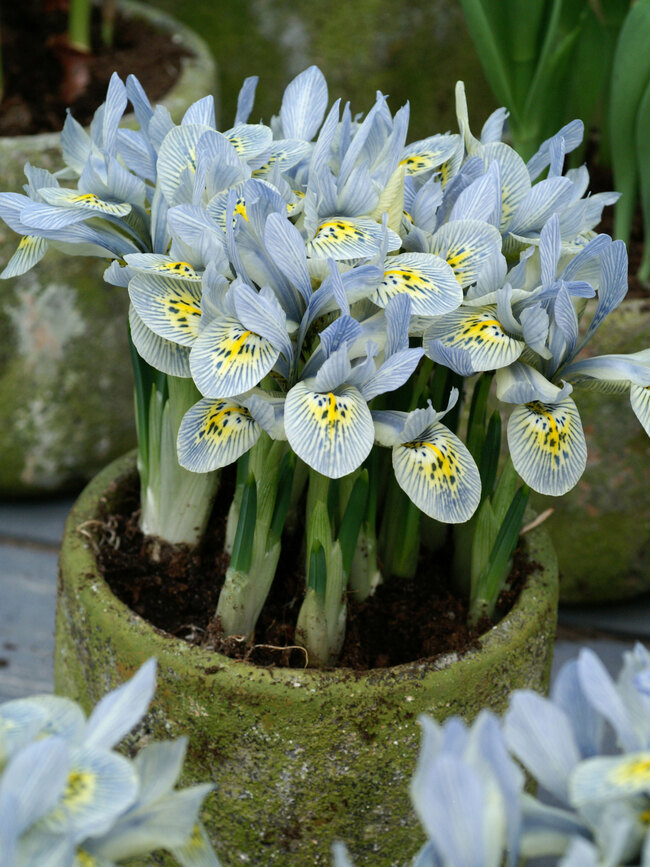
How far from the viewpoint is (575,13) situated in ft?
3.56

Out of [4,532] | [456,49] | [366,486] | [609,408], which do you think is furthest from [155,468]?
[456,49]

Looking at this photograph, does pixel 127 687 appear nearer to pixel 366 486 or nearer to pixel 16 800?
pixel 16 800

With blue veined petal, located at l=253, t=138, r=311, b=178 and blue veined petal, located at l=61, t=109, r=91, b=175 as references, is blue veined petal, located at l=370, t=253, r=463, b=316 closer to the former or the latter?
blue veined petal, located at l=253, t=138, r=311, b=178

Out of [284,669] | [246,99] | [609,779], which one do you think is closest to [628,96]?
[246,99]

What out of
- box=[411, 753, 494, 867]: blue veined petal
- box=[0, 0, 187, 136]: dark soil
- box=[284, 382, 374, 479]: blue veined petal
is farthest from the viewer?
box=[0, 0, 187, 136]: dark soil

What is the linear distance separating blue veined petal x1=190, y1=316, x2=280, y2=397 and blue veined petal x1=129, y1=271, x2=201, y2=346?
0.06 feet

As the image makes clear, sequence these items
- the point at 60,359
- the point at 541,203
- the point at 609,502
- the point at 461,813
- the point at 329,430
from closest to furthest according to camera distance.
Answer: the point at 461,813
the point at 329,430
the point at 541,203
the point at 609,502
the point at 60,359

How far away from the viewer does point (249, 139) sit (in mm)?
649

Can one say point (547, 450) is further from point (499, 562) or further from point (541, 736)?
point (541, 736)

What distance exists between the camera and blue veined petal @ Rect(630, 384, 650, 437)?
1.92ft

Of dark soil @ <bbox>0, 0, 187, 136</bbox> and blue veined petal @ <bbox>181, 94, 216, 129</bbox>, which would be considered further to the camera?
dark soil @ <bbox>0, 0, 187, 136</bbox>

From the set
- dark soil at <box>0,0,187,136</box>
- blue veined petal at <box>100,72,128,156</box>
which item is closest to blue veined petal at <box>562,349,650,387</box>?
blue veined petal at <box>100,72,128,156</box>

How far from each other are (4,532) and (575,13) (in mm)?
928

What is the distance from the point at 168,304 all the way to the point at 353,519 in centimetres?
17
